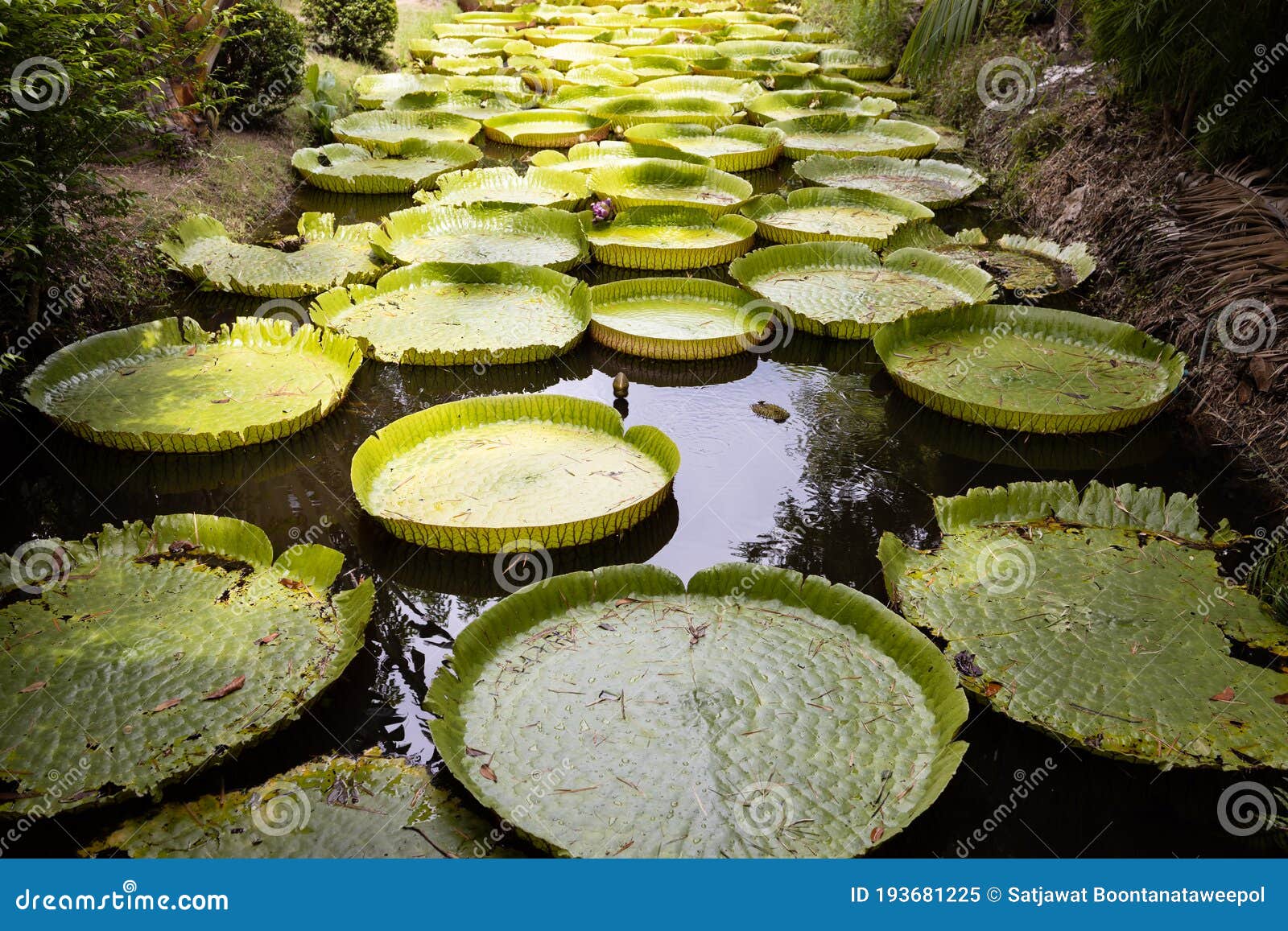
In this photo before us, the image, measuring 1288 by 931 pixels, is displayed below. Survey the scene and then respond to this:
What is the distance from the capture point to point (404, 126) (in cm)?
1060

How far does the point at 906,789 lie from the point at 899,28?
1377 centimetres

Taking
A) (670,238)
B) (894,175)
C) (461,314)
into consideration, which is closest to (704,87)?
(894,175)

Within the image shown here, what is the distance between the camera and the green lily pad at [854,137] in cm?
966

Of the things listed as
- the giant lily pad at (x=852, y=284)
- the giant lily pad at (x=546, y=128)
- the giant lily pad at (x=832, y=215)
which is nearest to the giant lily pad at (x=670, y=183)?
the giant lily pad at (x=832, y=215)

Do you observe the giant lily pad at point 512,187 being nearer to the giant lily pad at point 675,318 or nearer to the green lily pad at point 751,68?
the giant lily pad at point 675,318

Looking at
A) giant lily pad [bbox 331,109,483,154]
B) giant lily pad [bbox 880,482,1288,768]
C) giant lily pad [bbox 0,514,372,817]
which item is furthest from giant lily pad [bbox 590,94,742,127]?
giant lily pad [bbox 0,514,372,817]

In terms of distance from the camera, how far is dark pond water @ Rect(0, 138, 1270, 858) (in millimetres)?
2838

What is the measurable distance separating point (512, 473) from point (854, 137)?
A: 7776 millimetres

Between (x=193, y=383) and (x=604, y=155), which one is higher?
(x=604, y=155)

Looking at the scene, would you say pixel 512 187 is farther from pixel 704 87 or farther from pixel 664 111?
pixel 704 87

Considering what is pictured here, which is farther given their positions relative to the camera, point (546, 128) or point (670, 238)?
point (546, 128)

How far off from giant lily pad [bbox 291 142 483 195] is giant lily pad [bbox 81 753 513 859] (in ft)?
22.7

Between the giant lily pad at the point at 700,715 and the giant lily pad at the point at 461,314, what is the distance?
97.1 inches

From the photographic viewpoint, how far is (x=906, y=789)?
271 cm
